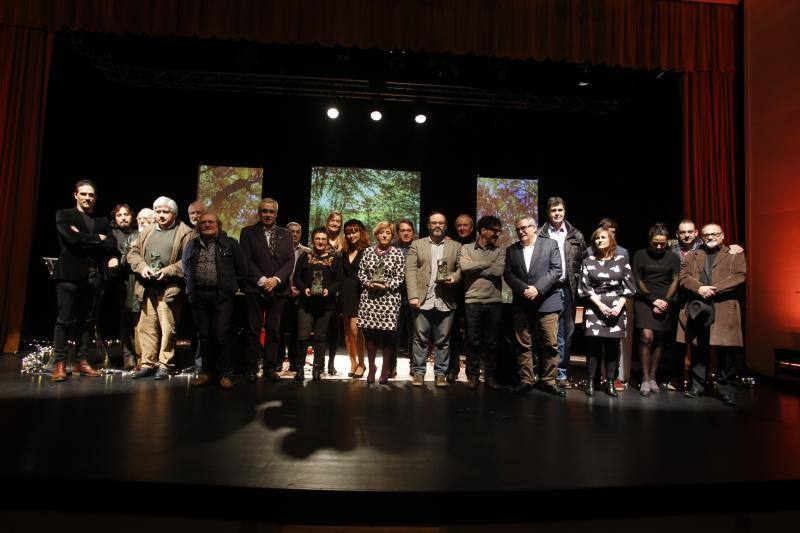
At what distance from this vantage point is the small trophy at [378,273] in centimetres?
449

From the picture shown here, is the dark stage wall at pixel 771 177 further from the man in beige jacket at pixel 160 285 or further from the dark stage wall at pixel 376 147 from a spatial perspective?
the man in beige jacket at pixel 160 285

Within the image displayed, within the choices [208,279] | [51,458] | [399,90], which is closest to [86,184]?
[208,279]

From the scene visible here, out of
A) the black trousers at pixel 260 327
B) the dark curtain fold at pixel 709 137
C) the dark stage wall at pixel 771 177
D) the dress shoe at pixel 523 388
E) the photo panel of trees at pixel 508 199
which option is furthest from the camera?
the photo panel of trees at pixel 508 199

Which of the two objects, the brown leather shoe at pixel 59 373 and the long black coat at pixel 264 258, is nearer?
the brown leather shoe at pixel 59 373

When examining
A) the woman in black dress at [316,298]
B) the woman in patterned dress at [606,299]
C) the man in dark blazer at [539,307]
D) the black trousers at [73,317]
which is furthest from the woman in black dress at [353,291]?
the black trousers at [73,317]

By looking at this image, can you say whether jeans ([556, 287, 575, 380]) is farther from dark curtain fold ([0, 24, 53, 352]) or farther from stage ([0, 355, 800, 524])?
dark curtain fold ([0, 24, 53, 352])

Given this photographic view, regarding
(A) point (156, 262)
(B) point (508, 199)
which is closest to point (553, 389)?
(A) point (156, 262)

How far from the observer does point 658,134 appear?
26.6ft

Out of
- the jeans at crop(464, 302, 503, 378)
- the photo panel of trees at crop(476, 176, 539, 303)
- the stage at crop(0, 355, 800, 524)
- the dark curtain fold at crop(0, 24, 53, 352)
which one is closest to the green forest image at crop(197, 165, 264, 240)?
the dark curtain fold at crop(0, 24, 53, 352)

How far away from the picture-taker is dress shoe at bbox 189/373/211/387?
4.20m

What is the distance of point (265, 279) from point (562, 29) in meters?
4.75

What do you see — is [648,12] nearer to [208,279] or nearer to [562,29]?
[562,29]

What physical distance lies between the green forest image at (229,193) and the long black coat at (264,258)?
14.5 ft

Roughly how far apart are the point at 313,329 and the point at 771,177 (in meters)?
5.76
